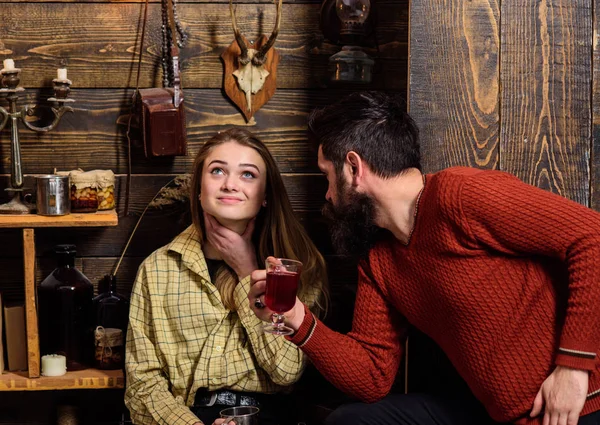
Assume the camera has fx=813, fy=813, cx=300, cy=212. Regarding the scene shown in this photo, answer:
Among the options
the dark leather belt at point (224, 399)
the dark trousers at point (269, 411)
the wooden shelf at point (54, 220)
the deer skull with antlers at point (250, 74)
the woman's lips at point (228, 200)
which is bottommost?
the dark trousers at point (269, 411)

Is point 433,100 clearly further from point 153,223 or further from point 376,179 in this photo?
point 153,223

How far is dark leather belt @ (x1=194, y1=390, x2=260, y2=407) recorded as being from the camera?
2.61 meters

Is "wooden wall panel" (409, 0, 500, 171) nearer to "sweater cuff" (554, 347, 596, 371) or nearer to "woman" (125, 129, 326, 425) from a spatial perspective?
"woman" (125, 129, 326, 425)

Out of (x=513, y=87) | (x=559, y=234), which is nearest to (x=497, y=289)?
(x=559, y=234)

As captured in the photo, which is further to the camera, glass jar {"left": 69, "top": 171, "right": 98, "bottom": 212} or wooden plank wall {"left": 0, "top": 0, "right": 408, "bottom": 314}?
wooden plank wall {"left": 0, "top": 0, "right": 408, "bottom": 314}

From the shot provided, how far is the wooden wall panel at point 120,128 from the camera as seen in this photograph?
9.83 feet

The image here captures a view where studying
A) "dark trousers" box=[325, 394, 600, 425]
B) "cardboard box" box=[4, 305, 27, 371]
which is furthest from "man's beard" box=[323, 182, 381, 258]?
"cardboard box" box=[4, 305, 27, 371]

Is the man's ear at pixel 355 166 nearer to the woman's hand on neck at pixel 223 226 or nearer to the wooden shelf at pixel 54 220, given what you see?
the woman's hand on neck at pixel 223 226

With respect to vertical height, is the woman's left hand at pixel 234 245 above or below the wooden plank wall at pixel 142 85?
below

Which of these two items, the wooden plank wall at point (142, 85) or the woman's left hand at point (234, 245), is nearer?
the woman's left hand at point (234, 245)

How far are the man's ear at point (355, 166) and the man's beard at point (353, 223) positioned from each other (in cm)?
3

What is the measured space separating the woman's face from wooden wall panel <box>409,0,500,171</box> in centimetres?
54

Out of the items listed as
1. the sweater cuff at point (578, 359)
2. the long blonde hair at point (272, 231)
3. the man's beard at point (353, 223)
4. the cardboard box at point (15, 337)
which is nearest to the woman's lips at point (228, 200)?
the long blonde hair at point (272, 231)

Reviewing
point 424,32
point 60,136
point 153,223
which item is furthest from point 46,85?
point 424,32
